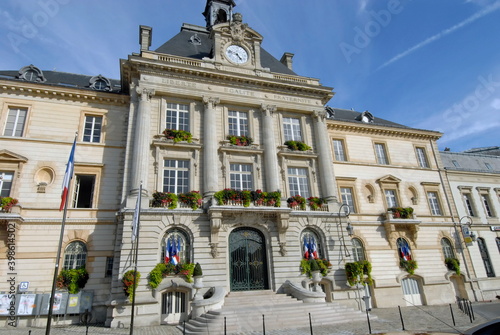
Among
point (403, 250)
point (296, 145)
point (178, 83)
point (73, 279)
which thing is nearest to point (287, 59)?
point (296, 145)

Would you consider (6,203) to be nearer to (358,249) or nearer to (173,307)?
(173,307)

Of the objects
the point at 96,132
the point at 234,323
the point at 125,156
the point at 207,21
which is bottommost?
the point at 234,323

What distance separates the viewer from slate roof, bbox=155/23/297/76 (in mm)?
23344

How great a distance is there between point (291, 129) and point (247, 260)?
1006 cm

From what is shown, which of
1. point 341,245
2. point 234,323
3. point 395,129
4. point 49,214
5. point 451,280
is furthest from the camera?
point 395,129

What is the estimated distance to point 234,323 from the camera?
1328 cm

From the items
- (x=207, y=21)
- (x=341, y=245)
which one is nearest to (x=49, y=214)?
(x=341, y=245)

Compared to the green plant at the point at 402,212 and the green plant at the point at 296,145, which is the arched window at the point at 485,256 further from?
the green plant at the point at 296,145

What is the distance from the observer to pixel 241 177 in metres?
20.7

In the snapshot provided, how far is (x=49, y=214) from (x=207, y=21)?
2289cm

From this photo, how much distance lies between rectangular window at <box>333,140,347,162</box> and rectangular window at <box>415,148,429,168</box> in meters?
7.87

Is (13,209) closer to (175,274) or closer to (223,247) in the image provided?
(175,274)

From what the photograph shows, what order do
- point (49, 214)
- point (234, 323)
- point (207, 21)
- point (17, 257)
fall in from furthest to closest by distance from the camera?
point (207, 21), point (49, 214), point (17, 257), point (234, 323)

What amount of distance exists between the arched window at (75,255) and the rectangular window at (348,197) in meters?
17.8
